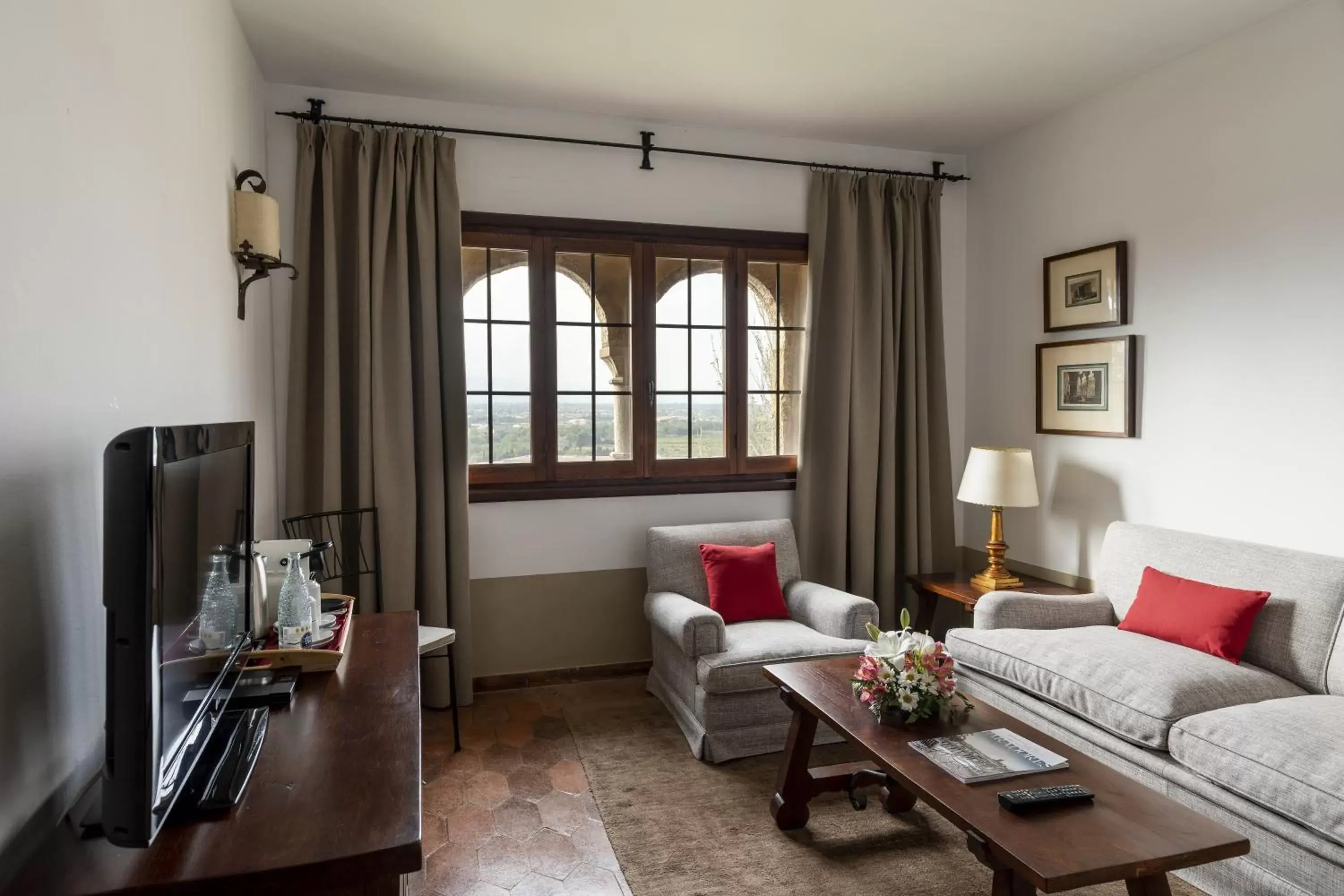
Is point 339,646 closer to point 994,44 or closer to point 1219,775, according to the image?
point 1219,775

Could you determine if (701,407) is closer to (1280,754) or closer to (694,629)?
(694,629)

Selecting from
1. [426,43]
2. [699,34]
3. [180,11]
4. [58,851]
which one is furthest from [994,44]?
[58,851]

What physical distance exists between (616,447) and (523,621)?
0.97m

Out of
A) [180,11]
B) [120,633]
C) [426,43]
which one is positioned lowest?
[120,633]

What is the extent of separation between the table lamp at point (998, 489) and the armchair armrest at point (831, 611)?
724 millimetres

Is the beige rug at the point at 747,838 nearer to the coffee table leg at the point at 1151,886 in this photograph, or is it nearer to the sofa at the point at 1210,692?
the sofa at the point at 1210,692

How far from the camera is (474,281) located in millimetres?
3850

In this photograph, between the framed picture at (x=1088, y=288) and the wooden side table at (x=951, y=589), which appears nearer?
the framed picture at (x=1088, y=288)

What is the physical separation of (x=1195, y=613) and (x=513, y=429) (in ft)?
9.51

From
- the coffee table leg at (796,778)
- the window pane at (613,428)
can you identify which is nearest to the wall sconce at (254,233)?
the window pane at (613,428)

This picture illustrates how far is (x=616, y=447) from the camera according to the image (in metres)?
4.09

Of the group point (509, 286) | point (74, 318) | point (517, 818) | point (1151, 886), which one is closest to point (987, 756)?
point (1151, 886)

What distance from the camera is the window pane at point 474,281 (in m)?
3.84

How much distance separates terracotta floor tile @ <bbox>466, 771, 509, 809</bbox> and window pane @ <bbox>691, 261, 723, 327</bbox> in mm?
2349
